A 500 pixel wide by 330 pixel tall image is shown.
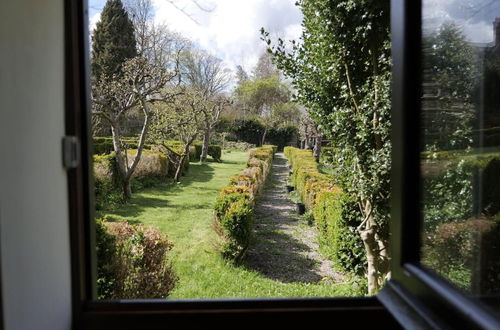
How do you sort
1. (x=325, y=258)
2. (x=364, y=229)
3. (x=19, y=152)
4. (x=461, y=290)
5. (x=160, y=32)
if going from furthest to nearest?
1. (x=160, y=32)
2. (x=325, y=258)
3. (x=364, y=229)
4. (x=19, y=152)
5. (x=461, y=290)

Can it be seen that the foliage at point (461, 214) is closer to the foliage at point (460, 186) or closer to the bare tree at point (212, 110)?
the foliage at point (460, 186)

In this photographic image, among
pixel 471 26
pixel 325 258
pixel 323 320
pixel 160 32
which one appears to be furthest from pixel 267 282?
pixel 160 32

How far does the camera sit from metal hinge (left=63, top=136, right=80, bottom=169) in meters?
1.12

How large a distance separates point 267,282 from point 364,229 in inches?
62.8

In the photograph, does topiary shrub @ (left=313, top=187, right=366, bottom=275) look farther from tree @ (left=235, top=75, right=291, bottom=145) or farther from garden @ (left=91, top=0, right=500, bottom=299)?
tree @ (left=235, top=75, right=291, bottom=145)

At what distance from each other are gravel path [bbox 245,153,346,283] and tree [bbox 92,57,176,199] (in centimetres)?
273

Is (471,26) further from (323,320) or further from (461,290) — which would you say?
(323,320)

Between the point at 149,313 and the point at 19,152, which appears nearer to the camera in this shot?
the point at 19,152

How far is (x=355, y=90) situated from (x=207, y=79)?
6.75 m

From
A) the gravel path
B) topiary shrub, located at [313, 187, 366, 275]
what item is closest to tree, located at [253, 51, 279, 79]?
the gravel path

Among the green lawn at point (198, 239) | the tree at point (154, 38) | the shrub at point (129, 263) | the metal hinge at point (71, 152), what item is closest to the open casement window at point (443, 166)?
the metal hinge at point (71, 152)

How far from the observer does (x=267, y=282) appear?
16.6 feet

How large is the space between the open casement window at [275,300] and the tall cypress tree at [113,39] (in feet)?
29.9

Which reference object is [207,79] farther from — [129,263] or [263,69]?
[129,263]
